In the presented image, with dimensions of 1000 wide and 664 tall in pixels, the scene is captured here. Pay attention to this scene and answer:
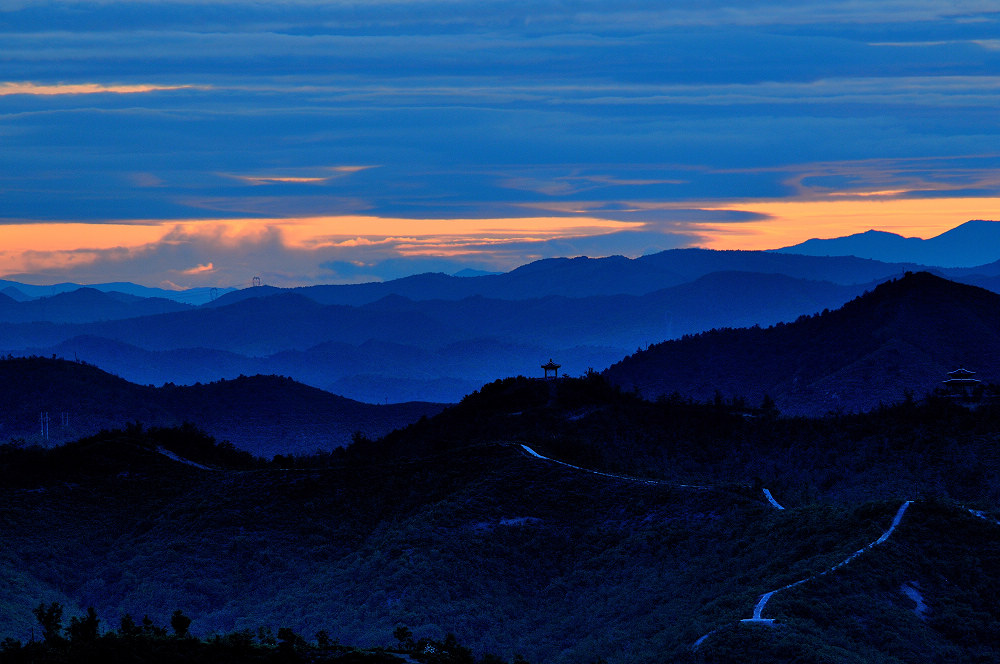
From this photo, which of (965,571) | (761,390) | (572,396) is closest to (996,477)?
(965,571)

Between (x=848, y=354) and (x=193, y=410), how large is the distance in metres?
62.0

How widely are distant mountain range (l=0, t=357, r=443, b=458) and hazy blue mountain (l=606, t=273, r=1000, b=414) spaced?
27600 mm


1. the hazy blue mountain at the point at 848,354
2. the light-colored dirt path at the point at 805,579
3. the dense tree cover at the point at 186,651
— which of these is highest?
the hazy blue mountain at the point at 848,354

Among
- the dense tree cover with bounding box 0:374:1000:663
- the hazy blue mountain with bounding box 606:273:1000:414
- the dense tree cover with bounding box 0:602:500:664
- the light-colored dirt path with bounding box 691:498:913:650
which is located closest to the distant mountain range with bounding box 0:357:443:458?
the hazy blue mountain with bounding box 606:273:1000:414

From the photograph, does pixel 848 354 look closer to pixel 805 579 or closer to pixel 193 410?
pixel 193 410

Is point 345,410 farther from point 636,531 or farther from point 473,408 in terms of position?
point 636,531

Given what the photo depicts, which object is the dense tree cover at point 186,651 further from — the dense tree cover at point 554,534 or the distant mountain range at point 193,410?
the distant mountain range at point 193,410

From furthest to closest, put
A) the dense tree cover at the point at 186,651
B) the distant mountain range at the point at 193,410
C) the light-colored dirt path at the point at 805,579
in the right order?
the distant mountain range at the point at 193,410, the light-colored dirt path at the point at 805,579, the dense tree cover at the point at 186,651

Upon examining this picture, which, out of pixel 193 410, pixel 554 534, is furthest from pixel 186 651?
pixel 193 410

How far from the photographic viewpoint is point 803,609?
35688mm

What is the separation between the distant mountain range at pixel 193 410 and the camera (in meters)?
124

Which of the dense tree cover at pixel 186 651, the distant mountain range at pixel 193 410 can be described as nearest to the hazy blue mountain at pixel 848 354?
the distant mountain range at pixel 193 410

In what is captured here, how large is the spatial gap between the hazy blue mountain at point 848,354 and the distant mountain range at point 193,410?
1087 inches

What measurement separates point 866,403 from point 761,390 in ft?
59.6
